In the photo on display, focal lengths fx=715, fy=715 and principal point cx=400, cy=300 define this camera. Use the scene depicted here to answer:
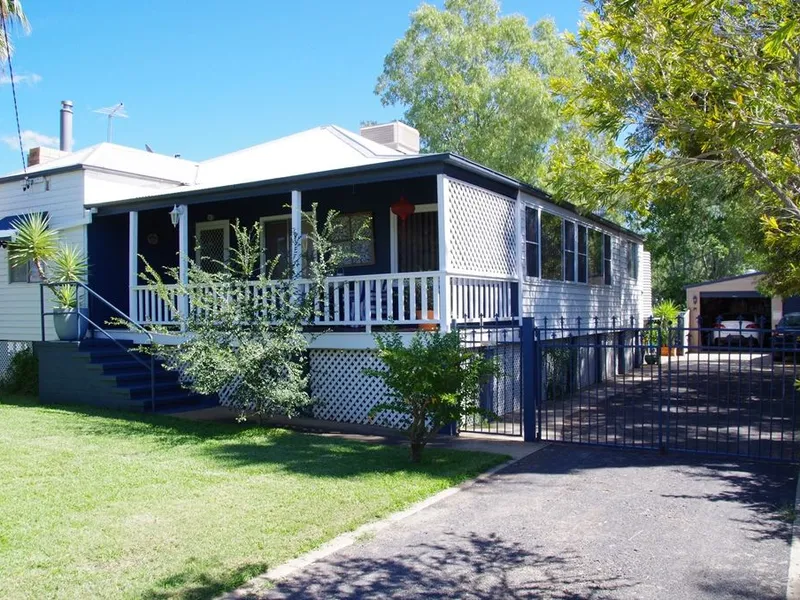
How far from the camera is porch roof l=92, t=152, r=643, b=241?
10508 millimetres

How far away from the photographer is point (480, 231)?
1170 cm

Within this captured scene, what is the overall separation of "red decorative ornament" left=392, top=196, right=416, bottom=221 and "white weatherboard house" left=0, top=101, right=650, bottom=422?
28 millimetres

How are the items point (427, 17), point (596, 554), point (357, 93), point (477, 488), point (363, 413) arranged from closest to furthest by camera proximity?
point (596, 554) → point (477, 488) → point (363, 413) → point (427, 17) → point (357, 93)

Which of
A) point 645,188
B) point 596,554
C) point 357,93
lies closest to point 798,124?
point 645,188

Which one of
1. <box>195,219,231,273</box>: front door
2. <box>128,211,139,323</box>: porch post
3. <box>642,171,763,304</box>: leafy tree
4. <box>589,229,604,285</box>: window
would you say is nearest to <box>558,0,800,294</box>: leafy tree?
<box>128,211,139,323</box>: porch post

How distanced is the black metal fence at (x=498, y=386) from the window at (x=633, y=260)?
10.4m

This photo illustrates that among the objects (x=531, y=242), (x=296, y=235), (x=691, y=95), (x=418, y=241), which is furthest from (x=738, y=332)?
(x=418, y=241)

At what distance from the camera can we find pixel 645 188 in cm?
841

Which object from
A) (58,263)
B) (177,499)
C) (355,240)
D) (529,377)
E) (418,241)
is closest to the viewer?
(177,499)

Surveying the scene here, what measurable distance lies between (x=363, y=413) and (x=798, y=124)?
7485mm

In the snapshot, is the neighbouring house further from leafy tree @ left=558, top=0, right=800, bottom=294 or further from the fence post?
leafy tree @ left=558, top=0, right=800, bottom=294

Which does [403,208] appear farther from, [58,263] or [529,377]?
[58,263]

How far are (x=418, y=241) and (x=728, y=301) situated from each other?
25.6 m

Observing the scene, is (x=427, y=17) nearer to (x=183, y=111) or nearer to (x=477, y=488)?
(x=183, y=111)
